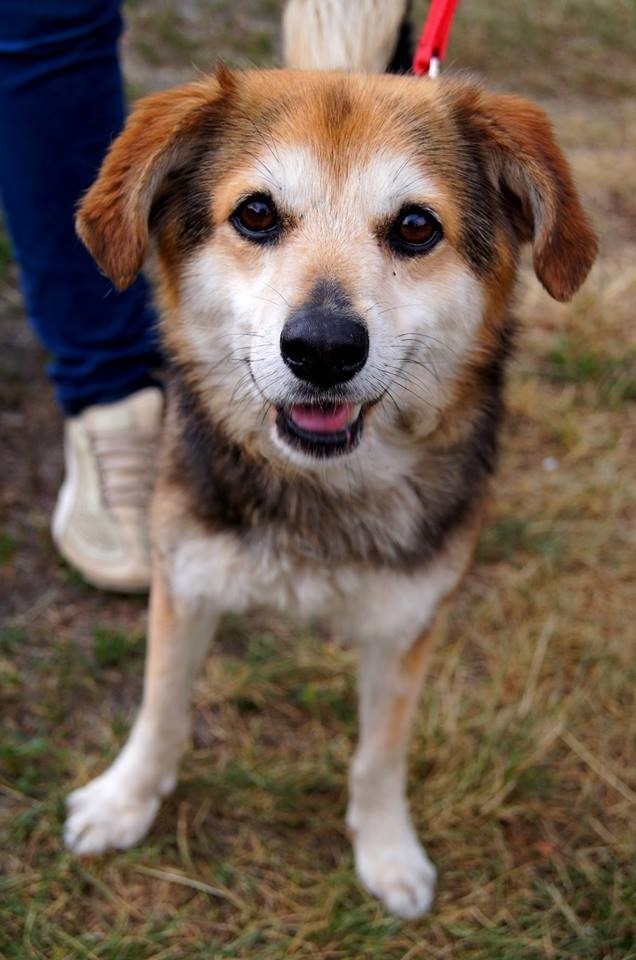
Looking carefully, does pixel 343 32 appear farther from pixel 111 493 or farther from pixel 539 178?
pixel 111 493

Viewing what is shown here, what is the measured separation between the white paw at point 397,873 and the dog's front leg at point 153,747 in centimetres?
52

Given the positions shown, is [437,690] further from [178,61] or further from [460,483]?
[178,61]

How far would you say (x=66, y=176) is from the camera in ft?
8.98

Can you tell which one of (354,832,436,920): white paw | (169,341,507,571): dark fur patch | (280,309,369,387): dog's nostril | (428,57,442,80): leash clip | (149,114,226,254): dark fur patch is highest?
(428,57,442,80): leash clip

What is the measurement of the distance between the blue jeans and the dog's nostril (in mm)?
724

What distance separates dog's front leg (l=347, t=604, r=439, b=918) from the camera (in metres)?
2.30

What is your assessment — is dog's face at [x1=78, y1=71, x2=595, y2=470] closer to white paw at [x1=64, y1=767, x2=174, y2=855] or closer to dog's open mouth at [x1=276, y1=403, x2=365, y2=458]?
dog's open mouth at [x1=276, y1=403, x2=365, y2=458]

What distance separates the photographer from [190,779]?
8.42 feet

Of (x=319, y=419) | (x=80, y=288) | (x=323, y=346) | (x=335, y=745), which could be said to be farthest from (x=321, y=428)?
(x=80, y=288)

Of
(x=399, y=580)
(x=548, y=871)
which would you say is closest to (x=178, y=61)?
(x=399, y=580)

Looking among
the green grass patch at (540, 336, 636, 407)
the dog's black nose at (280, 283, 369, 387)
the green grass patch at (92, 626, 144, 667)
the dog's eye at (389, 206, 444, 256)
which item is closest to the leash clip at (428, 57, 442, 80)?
the dog's eye at (389, 206, 444, 256)

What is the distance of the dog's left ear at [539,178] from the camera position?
1.97 metres

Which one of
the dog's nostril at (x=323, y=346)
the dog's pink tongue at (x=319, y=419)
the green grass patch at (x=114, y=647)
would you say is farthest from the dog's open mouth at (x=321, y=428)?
the green grass patch at (x=114, y=647)

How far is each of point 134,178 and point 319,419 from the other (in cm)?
59
